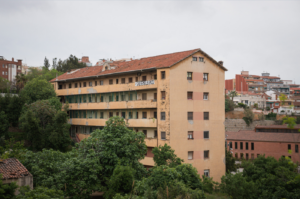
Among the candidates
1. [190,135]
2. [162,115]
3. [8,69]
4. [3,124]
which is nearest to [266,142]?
[190,135]

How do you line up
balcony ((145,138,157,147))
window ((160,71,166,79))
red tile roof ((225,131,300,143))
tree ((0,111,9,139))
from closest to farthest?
window ((160,71,166,79)) < balcony ((145,138,157,147)) < tree ((0,111,9,139)) < red tile roof ((225,131,300,143))

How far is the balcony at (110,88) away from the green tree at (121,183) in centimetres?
1807

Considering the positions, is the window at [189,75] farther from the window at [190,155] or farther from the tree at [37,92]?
the tree at [37,92]

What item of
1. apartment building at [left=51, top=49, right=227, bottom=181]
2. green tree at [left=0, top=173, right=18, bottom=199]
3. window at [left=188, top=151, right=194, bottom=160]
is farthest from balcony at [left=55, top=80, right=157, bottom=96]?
green tree at [left=0, top=173, right=18, bottom=199]

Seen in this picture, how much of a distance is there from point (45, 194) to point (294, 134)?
5927cm

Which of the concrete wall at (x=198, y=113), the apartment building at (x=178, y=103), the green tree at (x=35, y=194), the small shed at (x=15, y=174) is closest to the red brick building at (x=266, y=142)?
the concrete wall at (x=198, y=113)

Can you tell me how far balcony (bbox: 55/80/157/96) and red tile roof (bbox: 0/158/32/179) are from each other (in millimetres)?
21236

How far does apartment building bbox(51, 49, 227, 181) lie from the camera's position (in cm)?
3906

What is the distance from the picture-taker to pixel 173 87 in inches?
1535

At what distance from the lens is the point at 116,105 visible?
4588 cm

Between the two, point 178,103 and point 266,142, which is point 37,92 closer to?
point 178,103

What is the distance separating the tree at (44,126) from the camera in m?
42.4

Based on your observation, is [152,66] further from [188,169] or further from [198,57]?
[188,169]

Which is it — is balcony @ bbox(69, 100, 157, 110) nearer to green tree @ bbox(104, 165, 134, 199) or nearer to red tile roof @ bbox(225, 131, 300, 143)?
green tree @ bbox(104, 165, 134, 199)
